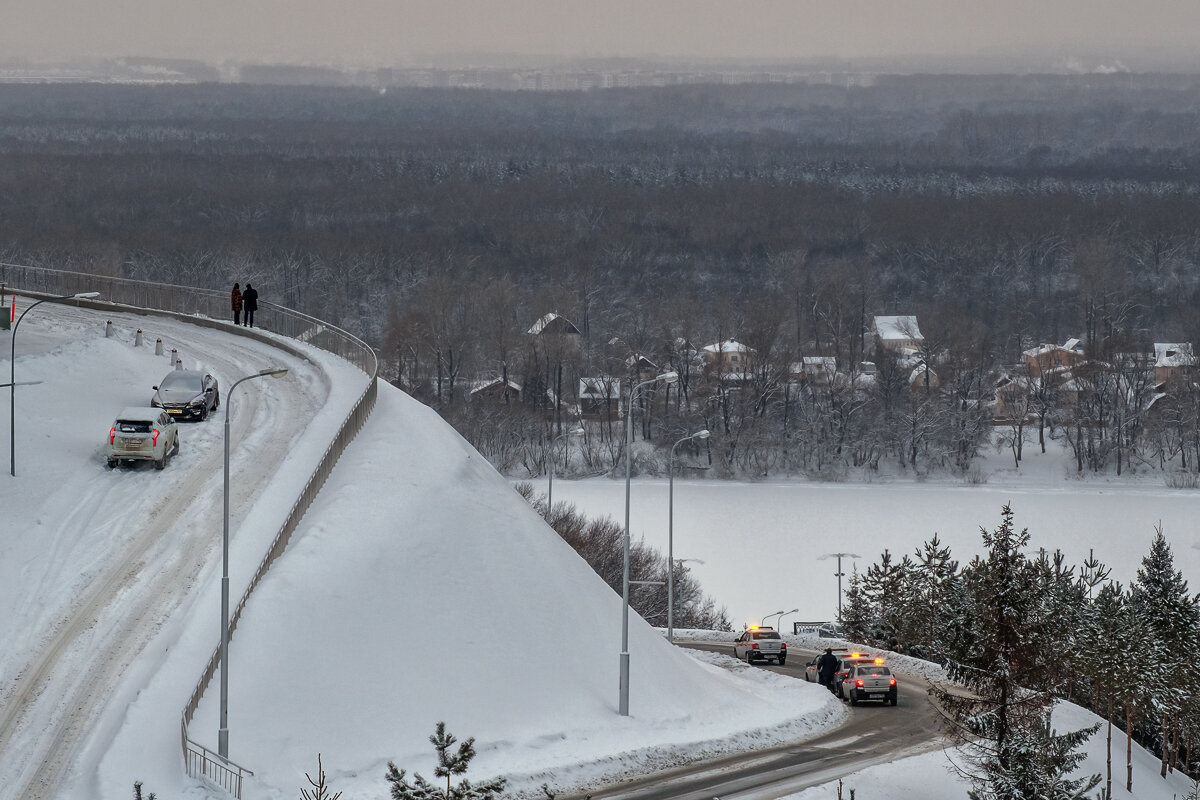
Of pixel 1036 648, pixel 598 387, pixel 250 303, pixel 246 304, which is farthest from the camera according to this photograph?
pixel 598 387

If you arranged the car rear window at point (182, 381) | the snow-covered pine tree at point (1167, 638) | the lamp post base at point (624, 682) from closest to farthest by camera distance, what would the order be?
the lamp post base at point (624, 682)
the snow-covered pine tree at point (1167, 638)
the car rear window at point (182, 381)

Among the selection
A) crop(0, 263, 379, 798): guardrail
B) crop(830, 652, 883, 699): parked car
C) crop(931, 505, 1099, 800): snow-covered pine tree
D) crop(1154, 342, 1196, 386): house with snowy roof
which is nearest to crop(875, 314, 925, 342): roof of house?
crop(1154, 342, 1196, 386): house with snowy roof

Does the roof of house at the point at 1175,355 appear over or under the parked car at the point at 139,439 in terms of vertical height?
A: over

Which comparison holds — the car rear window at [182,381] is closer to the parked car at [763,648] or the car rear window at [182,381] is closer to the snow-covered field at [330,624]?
the snow-covered field at [330,624]

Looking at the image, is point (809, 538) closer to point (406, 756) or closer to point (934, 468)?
point (934, 468)

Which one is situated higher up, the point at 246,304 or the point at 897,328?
the point at 897,328

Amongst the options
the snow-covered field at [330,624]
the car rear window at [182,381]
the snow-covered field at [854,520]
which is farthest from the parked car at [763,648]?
the snow-covered field at [854,520]

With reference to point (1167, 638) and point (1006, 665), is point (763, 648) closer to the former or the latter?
point (1167, 638)

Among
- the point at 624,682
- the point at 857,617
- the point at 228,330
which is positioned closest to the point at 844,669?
the point at 624,682
